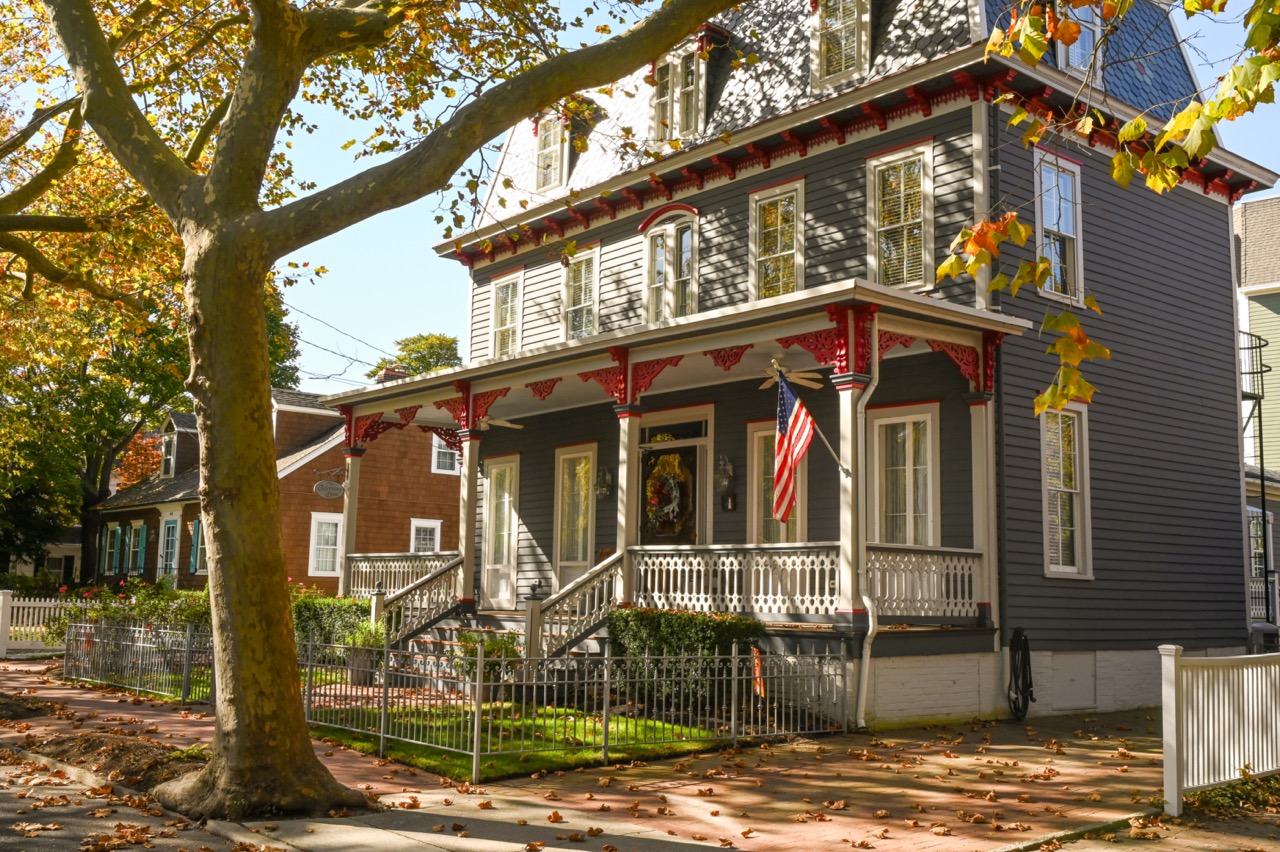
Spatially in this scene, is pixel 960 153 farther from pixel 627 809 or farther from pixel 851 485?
pixel 627 809

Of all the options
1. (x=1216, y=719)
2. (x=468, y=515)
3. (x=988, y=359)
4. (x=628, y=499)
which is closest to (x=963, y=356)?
(x=988, y=359)

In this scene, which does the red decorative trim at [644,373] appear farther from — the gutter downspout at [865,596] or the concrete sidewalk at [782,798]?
the concrete sidewalk at [782,798]

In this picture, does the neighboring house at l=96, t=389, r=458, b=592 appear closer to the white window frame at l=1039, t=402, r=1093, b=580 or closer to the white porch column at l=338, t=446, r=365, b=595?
the white porch column at l=338, t=446, r=365, b=595

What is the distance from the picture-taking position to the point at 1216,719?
9938 millimetres

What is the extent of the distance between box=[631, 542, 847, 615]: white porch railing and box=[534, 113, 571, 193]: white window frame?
985 cm

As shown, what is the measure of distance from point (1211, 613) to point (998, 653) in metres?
5.56

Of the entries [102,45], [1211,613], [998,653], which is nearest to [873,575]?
[998,653]

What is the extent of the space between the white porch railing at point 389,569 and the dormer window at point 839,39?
9.75 m

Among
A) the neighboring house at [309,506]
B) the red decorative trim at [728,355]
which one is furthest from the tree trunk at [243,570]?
the neighboring house at [309,506]

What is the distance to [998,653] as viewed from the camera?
600 inches

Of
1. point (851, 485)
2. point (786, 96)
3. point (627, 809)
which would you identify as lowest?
point (627, 809)

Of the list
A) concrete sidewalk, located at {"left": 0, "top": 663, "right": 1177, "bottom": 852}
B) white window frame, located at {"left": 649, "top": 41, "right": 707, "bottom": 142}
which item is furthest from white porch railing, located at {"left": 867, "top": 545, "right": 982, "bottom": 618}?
white window frame, located at {"left": 649, "top": 41, "right": 707, "bottom": 142}

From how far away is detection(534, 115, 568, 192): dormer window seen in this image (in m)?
23.6

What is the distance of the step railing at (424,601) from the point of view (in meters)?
19.4
